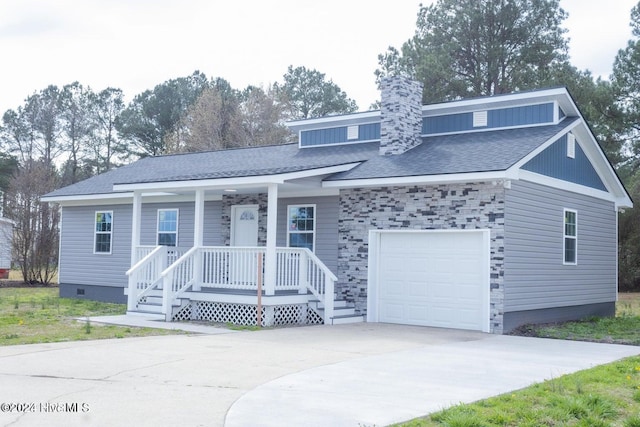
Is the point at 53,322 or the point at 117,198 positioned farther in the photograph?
the point at 117,198

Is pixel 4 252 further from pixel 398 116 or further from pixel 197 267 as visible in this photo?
pixel 398 116

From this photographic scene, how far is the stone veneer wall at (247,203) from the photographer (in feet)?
57.1

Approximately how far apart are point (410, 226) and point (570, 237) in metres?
4.29

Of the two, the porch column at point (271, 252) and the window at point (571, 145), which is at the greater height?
the window at point (571, 145)

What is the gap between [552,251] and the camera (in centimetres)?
1574

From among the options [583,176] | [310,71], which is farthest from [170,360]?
[310,71]

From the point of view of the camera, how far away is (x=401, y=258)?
1517cm

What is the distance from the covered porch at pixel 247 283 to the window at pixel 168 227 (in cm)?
308

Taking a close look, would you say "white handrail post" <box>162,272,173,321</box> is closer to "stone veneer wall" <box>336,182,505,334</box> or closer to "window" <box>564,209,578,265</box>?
"stone veneer wall" <box>336,182,505,334</box>

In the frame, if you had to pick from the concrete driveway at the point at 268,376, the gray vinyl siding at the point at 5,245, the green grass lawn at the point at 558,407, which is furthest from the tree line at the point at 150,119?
the green grass lawn at the point at 558,407

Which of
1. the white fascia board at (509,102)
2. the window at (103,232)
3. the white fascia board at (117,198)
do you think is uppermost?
the white fascia board at (509,102)

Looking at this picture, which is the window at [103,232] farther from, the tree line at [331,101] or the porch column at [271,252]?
the porch column at [271,252]

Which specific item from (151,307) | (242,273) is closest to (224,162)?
(151,307)

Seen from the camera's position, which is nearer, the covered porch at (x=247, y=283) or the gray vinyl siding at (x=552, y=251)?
the gray vinyl siding at (x=552, y=251)
